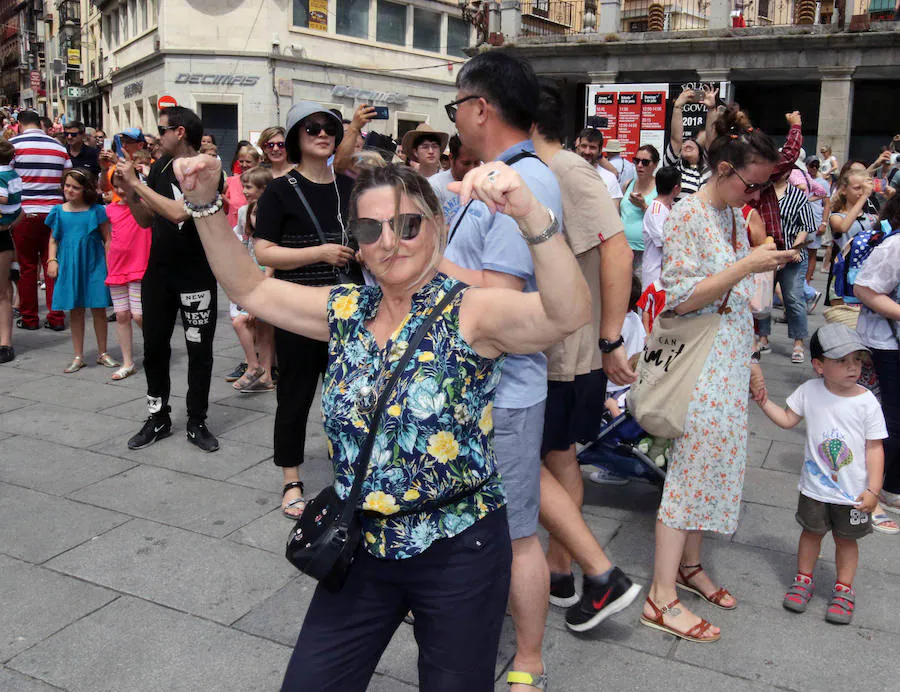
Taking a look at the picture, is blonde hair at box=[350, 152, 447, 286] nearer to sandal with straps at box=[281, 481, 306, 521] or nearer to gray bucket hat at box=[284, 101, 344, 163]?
gray bucket hat at box=[284, 101, 344, 163]

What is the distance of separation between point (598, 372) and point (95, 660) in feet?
6.90

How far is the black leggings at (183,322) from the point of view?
530 cm

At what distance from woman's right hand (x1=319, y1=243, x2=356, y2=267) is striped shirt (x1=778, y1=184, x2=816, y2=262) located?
503cm

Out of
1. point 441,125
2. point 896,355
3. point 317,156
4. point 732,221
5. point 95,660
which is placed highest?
point 441,125

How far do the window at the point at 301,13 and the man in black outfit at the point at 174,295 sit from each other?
26.4m

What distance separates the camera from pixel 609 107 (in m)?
17.2

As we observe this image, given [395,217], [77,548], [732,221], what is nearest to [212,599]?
[77,548]

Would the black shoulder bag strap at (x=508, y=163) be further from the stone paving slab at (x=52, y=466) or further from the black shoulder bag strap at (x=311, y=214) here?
the stone paving slab at (x=52, y=466)

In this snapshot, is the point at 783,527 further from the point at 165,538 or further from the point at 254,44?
the point at 254,44

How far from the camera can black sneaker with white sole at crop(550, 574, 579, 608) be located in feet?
11.3

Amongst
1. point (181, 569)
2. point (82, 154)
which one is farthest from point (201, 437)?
point (82, 154)

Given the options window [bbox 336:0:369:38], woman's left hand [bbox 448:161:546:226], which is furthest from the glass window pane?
woman's left hand [bbox 448:161:546:226]

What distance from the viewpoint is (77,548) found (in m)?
3.89

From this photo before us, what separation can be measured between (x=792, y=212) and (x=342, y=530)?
7.00m
